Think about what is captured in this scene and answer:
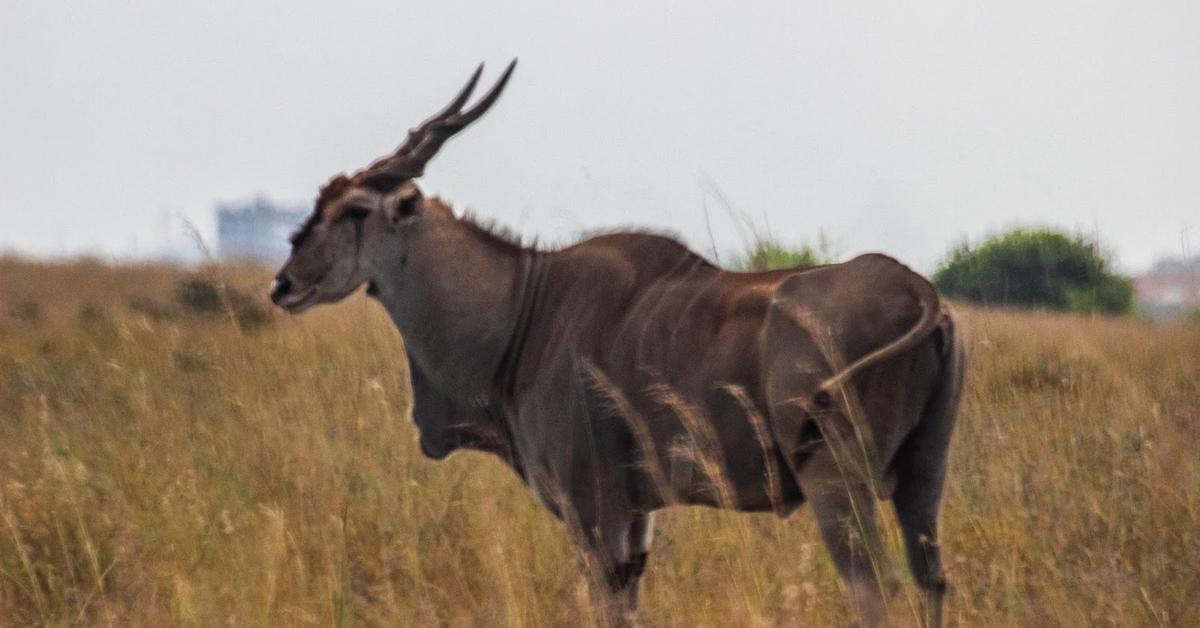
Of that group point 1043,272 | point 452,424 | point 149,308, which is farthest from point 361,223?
point 1043,272

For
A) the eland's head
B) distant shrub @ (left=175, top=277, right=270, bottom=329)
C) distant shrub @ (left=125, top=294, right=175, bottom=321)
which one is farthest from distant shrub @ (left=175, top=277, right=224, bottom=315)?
the eland's head

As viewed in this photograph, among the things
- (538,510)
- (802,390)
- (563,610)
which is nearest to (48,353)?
(538,510)

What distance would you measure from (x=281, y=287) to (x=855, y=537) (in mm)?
2139

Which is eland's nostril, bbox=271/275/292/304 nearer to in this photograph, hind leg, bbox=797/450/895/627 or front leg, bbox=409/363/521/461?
front leg, bbox=409/363/521/461

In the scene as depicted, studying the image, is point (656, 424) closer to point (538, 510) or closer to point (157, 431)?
point (538, 510)

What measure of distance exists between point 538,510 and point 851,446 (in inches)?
74.4

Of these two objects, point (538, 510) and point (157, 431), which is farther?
point (157, 431)

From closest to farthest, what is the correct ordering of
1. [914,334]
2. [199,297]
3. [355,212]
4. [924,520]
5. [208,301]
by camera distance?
1. [914,334]
2. [924,520]
3. [355,212]
4. [208,301]
5. [199,297]

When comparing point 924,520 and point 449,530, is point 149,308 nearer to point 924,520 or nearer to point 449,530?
point 449,530

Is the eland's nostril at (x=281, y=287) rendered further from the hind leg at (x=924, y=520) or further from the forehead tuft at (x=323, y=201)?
the hind leg at (x=924, y=520)

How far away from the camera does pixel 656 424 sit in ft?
16.2

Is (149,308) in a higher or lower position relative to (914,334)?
higher

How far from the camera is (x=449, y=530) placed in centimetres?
599

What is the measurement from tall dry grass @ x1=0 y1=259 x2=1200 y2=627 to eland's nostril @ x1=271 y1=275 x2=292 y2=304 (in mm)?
758
